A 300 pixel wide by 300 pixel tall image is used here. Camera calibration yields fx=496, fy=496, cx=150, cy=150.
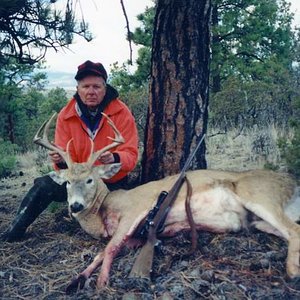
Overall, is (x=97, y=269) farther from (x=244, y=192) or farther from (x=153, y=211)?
(x=244, y=192)

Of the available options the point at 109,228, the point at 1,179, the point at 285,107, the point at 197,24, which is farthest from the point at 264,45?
the point at 109,228

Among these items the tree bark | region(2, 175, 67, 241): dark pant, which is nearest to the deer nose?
region(2, 175, 67, 241): dark pant

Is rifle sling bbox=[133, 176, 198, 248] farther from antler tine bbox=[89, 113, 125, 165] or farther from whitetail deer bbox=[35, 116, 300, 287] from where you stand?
antler tine bbox=[89, 113, 125, 165]

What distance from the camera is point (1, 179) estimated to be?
10.0m

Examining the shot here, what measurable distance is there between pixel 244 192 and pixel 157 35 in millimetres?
1924

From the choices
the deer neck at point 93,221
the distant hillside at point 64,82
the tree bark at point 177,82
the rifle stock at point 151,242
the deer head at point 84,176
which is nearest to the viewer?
the rifle stock at point 151,242

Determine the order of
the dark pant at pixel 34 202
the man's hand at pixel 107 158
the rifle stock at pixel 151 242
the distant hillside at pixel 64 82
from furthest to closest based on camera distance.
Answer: the distant hillside at pixel 64 82 → the dark pant at pixel 34 202 → the man's hand at pixel 107 158 → the rifle stock at pixel 151 242

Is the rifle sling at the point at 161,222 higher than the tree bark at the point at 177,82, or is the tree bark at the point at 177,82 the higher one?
the tree bark at the point at 177,82

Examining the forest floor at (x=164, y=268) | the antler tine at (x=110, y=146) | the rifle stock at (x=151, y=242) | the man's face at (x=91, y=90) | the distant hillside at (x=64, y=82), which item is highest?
the distant hillside at (x=64, y=82)

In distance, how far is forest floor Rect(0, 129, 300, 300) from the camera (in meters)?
3.66

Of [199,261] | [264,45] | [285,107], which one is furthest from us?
[264,45]

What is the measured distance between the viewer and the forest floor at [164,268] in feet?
12.0

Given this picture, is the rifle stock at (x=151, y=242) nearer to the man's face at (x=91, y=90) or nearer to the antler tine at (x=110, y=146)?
the antler tine at (x=110, y=146)

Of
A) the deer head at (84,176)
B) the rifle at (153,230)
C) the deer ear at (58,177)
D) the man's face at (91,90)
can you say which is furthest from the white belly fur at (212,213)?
the man's face at (91,90)
